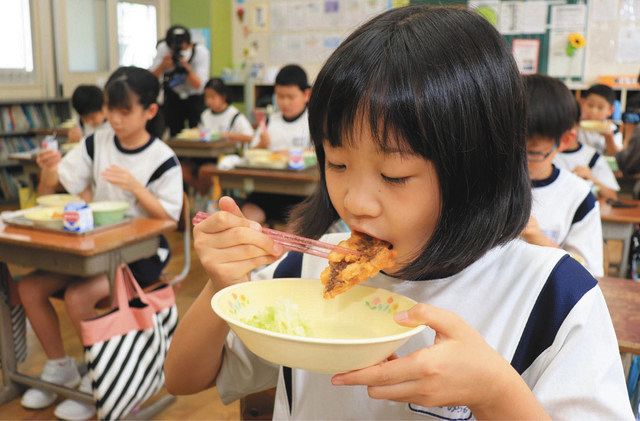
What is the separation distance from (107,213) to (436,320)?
2.05 metres

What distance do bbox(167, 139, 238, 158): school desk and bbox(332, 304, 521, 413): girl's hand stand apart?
472 cm

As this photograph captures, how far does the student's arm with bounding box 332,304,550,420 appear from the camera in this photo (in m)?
0.62

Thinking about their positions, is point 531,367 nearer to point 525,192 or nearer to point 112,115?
point 525,192

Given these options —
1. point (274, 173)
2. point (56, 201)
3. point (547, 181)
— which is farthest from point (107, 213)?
point (547, 181)

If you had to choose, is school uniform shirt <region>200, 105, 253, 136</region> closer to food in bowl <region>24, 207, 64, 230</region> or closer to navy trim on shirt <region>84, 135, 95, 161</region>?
navy trim on shirt <region>84, 135, 95, 161</region>

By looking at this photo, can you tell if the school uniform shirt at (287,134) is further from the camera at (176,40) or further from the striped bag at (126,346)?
the striped bag at (126,346)

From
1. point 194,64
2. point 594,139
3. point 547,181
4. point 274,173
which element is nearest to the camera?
point 547,181

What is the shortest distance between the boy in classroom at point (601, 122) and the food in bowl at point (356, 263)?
435 cm

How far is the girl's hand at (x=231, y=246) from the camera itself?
0.84 m

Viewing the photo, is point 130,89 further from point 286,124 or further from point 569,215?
point 569,215

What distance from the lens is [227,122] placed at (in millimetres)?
5863

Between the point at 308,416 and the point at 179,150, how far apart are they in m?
4.61

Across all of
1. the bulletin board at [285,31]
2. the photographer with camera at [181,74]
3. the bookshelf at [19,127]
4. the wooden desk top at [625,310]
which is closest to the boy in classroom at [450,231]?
the wooden desk top at [625,310]

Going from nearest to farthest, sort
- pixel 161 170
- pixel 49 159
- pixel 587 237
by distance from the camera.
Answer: pixel 587 237, pixel 161 170, pixel 49 159
